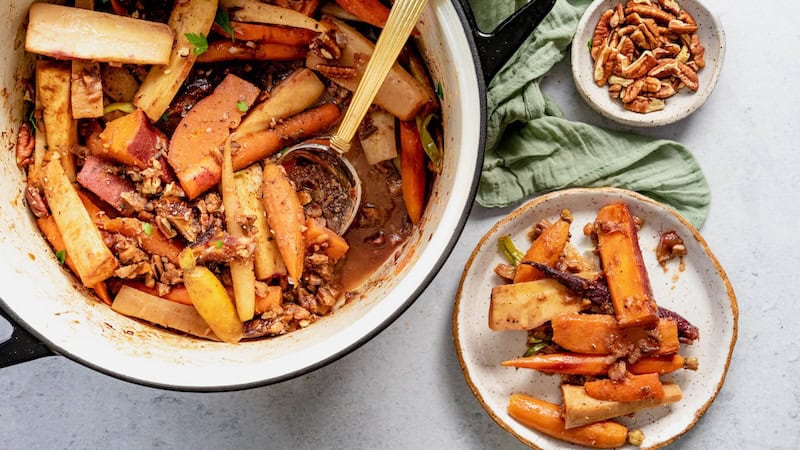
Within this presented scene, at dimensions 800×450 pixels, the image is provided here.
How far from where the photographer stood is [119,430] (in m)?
1.80

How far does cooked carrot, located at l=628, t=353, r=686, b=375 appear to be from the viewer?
1.68 meters

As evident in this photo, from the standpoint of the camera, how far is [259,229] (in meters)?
1.49

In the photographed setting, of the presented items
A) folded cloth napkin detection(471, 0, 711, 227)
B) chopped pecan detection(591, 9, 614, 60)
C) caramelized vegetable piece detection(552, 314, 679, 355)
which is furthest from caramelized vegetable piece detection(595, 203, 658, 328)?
chopped pecan detection(591, 9, 614, 60)

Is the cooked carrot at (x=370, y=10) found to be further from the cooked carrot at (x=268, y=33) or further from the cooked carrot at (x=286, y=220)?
the cooked carrot at (x=286, y=220)

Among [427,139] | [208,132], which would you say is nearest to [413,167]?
[427,139]

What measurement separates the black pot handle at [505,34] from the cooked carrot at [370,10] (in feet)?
0.83

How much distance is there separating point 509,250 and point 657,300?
1.23ft

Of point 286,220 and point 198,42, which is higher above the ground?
point 198,42

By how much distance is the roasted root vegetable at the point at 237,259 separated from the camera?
1462 millimetres

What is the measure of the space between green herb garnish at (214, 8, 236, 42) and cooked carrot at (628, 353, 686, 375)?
115 cm

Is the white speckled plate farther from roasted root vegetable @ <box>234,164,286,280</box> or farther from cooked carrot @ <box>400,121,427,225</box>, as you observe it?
roasted root vegetable @ <box>234,164,286,280</box>

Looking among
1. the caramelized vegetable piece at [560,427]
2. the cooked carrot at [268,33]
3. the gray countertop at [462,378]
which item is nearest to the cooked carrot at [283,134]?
the cooked carrot at [268,33]

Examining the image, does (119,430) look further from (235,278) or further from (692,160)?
(692,160)

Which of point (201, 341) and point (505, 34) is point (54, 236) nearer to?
point (201, 341)
